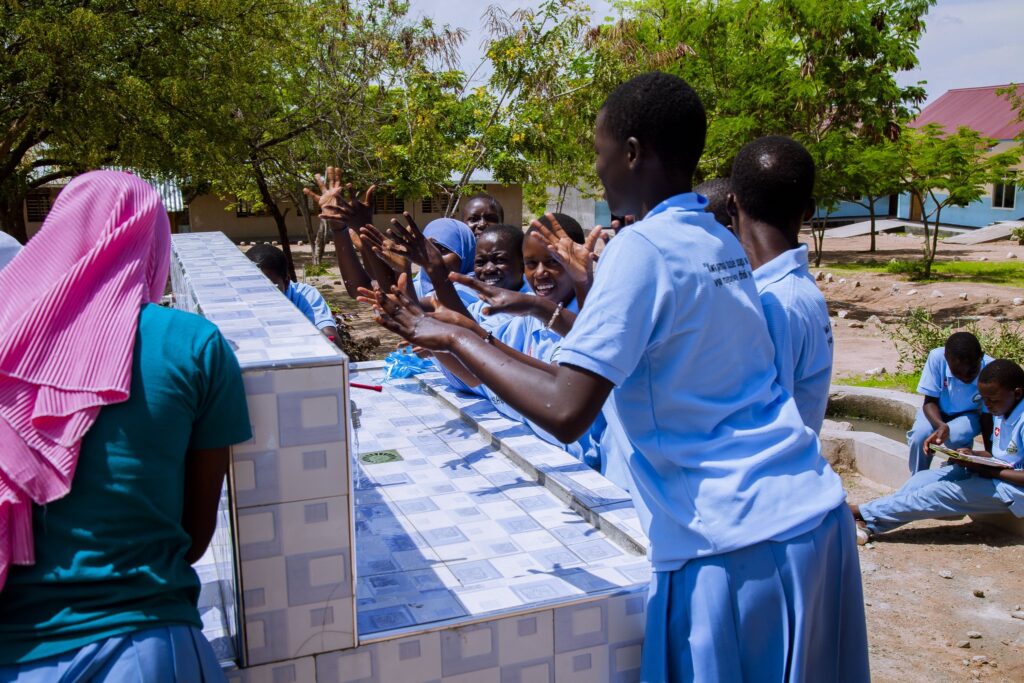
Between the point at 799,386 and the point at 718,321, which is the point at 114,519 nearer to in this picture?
the point at 718,321

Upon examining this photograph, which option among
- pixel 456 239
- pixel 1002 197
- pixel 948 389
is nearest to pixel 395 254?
pixel 456 239

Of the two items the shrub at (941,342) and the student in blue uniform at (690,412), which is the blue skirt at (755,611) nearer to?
the student in blue uniform at (690,412)

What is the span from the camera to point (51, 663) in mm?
1391

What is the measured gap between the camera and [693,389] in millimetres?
1733

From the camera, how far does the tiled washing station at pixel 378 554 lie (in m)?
1.72

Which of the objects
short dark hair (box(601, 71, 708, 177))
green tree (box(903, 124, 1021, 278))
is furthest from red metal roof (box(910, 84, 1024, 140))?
short dark hair (box(601, 71, 708, 177))

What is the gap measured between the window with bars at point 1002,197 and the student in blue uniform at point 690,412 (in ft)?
105

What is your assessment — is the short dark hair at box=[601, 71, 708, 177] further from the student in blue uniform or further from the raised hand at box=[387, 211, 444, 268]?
the raised hand at box=[387, 211, 444, 268]

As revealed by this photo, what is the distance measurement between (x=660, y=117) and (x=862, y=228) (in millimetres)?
32611

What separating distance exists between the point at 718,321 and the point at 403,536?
1137 millimetres

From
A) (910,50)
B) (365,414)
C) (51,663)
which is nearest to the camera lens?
(51,663)

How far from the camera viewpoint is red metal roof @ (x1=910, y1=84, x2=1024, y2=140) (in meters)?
30.1

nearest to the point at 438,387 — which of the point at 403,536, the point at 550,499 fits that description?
the point at 550,499

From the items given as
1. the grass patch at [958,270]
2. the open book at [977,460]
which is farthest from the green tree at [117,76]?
the grass patch at [958,270]
